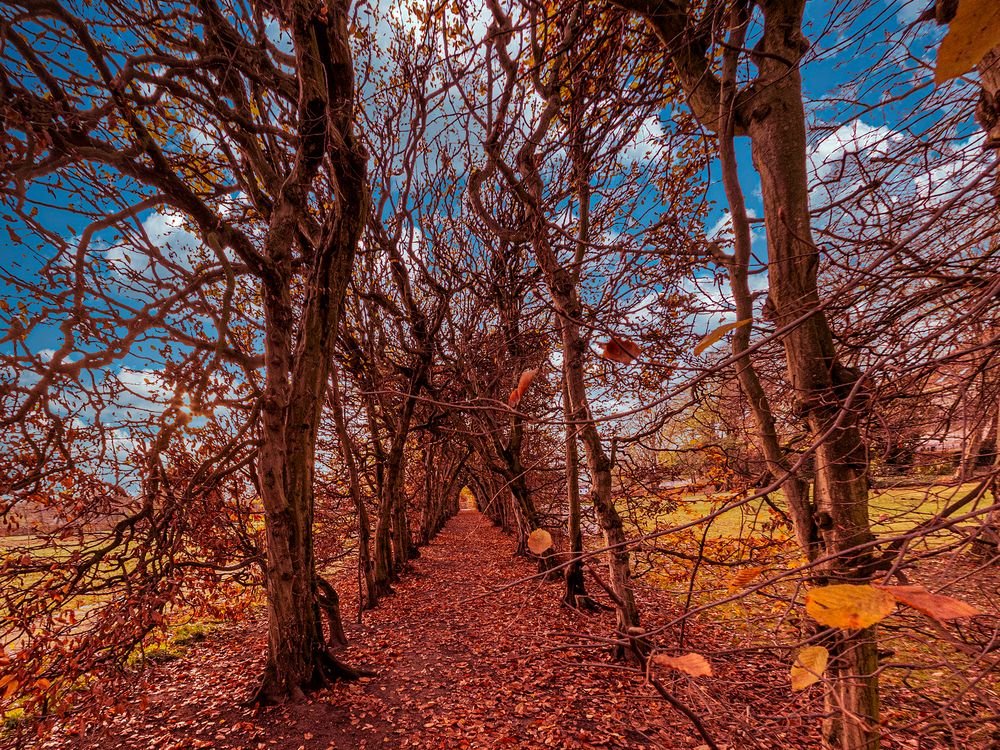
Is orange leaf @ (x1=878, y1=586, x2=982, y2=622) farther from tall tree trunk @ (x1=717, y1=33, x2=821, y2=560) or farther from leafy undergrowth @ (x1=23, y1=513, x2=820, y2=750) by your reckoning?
leafy undergrowth @ (x1=23, y1=513, x2=820, y2=750)

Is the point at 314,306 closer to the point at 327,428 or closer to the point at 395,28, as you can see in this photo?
the point at 395,28

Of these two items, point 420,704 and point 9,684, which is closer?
point 9,684

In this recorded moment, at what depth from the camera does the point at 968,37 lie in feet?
2.60

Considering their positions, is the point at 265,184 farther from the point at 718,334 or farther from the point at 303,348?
the point at 718,334

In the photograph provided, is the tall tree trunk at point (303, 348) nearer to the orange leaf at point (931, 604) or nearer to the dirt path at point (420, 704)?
the dirt path at point (420, 704)

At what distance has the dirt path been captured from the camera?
3848mm

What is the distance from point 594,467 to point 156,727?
5785mm

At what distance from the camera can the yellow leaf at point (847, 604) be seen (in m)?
0.77

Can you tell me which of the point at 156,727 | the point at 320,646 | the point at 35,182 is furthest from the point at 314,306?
the point at 156,727

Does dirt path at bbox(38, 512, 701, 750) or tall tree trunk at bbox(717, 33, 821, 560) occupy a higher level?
tall tree trunk at bbox(717, 33, 821, 560)

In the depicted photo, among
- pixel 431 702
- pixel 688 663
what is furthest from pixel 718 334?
pixel 431 702

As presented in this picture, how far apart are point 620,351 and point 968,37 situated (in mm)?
1084

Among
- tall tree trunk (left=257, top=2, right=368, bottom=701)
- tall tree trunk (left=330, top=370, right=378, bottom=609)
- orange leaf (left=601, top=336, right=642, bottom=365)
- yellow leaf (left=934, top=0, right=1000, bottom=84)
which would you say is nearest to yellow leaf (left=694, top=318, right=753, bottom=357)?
orange leaf (left=601, top=336, right=642, bottom=365)

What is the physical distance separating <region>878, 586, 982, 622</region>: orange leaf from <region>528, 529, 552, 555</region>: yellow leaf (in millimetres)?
901
